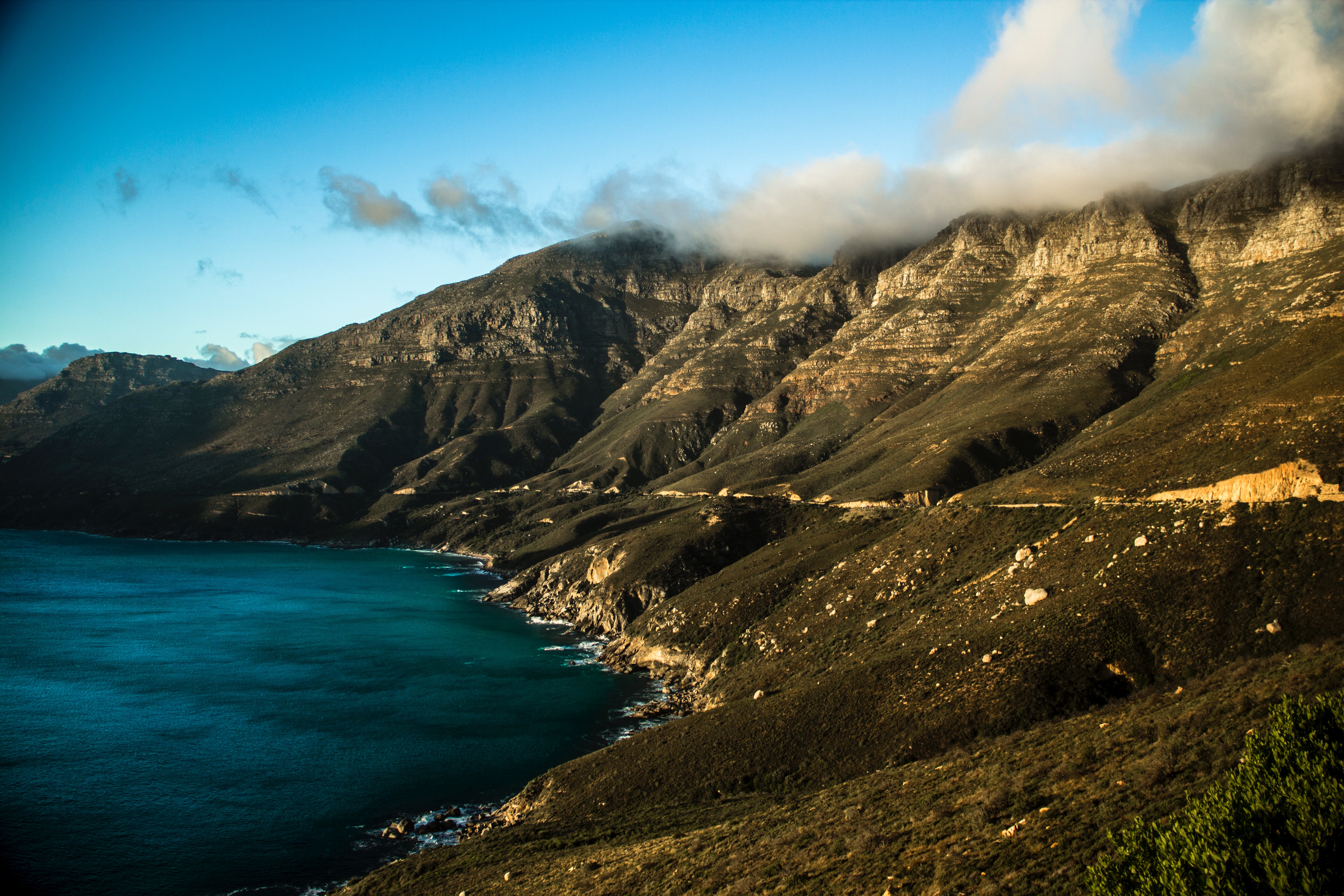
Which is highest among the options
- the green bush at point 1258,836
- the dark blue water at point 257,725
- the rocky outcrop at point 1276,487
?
the rocky outcrop at point 1276,487

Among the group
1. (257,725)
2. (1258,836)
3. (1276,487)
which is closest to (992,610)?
(1276,487)

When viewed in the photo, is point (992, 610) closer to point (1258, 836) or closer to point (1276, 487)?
point (1276, 487)

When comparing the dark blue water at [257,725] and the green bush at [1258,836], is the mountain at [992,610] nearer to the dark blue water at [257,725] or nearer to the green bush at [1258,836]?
the green bush at [1258,836]

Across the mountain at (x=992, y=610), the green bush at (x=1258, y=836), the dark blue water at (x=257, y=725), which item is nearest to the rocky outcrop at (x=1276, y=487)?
the mountain at (x=992, y=610)

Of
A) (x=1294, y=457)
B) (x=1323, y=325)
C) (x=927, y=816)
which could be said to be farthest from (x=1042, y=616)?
(x=1323, y=325)

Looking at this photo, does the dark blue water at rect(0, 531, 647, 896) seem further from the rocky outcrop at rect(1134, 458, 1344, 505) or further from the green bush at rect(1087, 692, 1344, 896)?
the rocky outcrop at rect(1134, 458, 1344, 505)

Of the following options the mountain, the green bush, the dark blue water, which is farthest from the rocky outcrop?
the dark blue water
